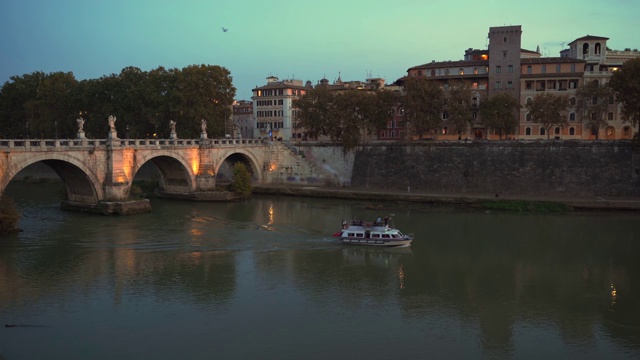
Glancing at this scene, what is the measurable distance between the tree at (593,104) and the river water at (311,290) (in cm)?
1480

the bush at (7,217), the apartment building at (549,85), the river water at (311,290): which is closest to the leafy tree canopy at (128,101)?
the river water at (311,290)

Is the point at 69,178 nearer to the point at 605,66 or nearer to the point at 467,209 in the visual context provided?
the point at 467,209

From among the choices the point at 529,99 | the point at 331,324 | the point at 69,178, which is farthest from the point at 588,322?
the point at 529,99

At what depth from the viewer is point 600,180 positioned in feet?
141

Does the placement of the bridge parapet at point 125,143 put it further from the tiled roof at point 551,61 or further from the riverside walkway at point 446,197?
the tiled roof at point 551,61

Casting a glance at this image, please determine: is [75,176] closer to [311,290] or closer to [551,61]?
[311,290]

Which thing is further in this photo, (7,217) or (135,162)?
(135,162)

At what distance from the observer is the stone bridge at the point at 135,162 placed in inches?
1296

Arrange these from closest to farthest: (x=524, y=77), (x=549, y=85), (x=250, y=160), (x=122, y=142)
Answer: (x=122, y=142) → (x=250, y=160) → (x=549, y=85) → (x=524, y=77)

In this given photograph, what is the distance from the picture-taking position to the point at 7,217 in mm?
28750

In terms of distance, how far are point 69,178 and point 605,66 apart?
50033mm

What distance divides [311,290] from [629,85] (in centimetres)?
3133

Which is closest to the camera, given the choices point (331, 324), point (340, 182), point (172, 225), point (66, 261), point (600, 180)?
point (331, 324)

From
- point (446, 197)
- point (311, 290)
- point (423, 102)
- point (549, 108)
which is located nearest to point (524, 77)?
point (549, 108)
